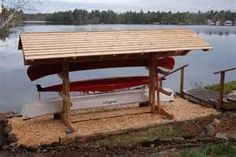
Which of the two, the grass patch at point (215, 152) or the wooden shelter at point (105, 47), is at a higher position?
the wooden shelter at point (105, 47)

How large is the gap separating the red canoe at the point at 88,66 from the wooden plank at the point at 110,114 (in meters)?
1.25

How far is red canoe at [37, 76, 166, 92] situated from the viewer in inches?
431

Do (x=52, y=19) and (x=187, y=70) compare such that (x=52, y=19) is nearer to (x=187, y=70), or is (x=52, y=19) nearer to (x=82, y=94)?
(x=187, y=70)

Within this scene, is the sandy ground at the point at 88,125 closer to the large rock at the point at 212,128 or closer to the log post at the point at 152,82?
the log post at the point at 152,82

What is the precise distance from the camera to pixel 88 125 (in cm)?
1066

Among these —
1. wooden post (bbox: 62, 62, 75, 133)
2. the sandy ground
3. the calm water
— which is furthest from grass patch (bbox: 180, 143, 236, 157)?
the calm water

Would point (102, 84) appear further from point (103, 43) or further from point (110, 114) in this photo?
point (103, 43)

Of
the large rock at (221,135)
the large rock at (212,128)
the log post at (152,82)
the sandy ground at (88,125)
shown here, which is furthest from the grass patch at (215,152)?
the log post at (152,82)

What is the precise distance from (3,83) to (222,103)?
52.9 ft

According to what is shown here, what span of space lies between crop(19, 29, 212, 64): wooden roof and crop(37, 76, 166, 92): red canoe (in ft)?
4.66

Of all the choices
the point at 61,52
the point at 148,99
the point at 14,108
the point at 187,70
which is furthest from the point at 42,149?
the point at 187,70

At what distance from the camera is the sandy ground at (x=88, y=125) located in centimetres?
977

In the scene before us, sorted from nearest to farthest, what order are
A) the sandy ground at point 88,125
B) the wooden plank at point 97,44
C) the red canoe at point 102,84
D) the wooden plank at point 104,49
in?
the wooden plank at point 104,49, the wooden plank at point 97,44, the sandy ground at point 88,125, the red canoe at point 102,84

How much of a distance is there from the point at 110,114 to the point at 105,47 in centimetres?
217
